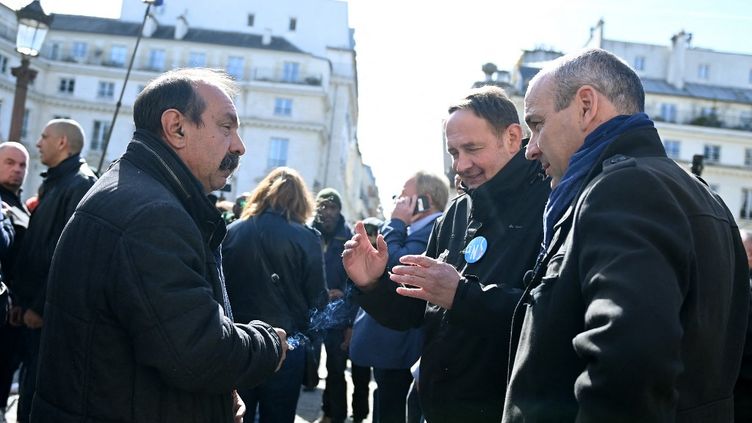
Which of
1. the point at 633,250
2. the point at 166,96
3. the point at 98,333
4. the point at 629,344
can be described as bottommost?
the point at 98,333

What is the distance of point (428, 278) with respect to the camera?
9.34ft

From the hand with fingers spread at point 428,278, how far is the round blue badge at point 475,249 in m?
0.38

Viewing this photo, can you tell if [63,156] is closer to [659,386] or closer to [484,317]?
[484,317]

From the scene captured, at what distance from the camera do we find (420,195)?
5.70m

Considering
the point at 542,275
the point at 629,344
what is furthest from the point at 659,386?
the point at 542,275

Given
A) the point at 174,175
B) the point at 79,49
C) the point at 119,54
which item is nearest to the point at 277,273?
the point at 174,175

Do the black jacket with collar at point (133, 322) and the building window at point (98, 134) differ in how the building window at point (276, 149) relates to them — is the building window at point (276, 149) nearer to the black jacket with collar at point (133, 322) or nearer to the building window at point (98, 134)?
the building window at point (98, 134)

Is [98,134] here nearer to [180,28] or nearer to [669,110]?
[180,28]

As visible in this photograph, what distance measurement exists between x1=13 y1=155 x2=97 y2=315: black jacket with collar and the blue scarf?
4.04 meters

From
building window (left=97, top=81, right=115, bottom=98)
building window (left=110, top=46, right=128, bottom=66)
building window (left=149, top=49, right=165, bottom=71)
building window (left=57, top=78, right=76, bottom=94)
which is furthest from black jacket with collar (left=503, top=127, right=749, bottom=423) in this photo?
building window (left=57, top=78, right=76, bottom=94)

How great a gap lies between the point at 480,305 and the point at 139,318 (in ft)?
4.42

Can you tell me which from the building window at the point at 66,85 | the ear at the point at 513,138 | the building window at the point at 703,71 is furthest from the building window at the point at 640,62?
the ear at the point at 513,138

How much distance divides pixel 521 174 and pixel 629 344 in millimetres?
1761

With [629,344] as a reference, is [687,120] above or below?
above
